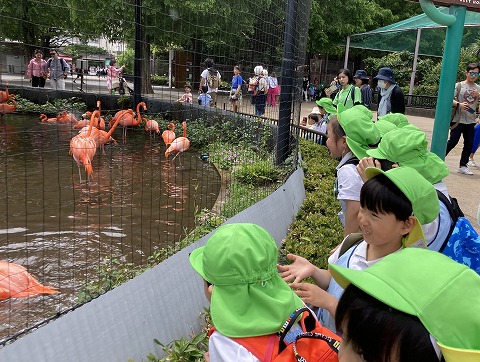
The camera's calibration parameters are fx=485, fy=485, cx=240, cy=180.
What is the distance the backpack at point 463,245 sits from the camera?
2.39 meters

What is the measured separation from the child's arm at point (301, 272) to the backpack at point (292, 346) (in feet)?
1.90

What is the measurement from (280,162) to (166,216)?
1729mm

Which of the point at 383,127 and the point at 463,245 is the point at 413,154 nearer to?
the point at 463,245

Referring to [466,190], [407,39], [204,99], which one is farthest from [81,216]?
[407,39]

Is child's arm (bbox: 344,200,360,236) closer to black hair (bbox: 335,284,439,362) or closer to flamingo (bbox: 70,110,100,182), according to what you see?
black hair (bbox: 335,284,439,362)

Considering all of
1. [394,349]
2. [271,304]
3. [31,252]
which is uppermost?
[394,349]

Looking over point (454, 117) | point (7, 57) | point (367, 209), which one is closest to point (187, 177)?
A: point (454, 117)

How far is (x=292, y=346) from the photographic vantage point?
1470 mm

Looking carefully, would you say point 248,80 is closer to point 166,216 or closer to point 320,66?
point 166,216

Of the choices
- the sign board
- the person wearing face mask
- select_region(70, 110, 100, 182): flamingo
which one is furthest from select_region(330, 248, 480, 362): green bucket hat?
select_region(70, 110, 100, 182): flamingo

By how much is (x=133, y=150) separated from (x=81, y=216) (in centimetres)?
427

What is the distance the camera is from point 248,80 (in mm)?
6039

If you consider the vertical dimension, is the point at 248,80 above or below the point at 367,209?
above

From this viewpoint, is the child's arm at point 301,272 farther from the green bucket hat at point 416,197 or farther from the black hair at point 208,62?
the black hair at point 208,62
